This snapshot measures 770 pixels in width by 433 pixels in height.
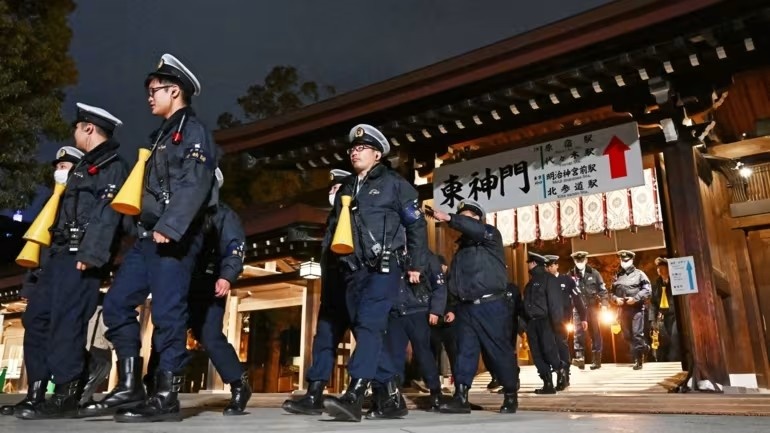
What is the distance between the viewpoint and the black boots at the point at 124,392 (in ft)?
11.2

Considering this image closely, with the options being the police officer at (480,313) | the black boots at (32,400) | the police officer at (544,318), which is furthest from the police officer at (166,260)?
the police officer at (544,318)

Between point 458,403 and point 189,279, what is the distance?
103 inches

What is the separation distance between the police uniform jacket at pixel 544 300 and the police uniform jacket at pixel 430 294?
2153 millimetres

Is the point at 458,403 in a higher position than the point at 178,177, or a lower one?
lower

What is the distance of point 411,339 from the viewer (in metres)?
6.02

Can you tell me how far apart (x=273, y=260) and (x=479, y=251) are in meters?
7.82

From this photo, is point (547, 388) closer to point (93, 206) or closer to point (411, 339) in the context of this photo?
point (411, 339)

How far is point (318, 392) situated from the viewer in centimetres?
424

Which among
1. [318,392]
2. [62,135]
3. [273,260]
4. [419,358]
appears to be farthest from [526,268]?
[62,135]

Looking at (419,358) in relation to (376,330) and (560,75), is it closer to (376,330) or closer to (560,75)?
(376,330)

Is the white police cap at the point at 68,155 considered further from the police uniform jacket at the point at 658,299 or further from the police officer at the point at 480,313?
the police uniform jacket at the point at 658,299

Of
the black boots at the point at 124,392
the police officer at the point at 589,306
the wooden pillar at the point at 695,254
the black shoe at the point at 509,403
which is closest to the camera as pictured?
the black boots at the point at 124,392

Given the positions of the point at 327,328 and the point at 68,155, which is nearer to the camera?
the point at 327,328

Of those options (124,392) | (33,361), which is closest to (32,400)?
(33,361)
